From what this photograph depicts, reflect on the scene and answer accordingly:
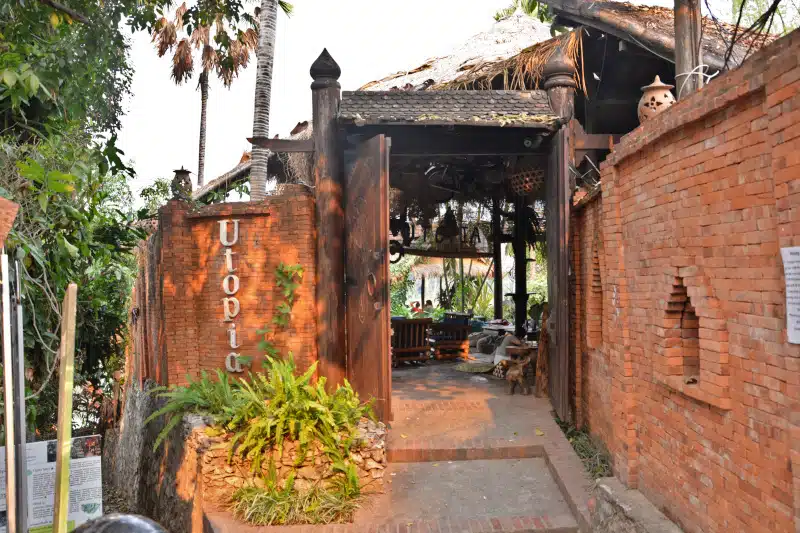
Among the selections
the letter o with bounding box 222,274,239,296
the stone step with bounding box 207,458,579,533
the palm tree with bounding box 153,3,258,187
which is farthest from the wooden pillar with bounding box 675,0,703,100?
the palm tree with bounding box 153,3,258,187

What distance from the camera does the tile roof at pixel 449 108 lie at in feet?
25.7

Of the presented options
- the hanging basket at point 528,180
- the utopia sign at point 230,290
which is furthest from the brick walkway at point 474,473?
the hanging basket at point 528,180

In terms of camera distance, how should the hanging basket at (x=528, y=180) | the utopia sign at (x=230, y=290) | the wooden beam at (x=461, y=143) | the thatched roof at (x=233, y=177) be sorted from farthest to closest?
the thatched roof at (x=233, y=177) → the hanging basket at (x=528, y=180) → the wooden beam at (x=461, y=143) → the utopia sign at (x=230, y=290)

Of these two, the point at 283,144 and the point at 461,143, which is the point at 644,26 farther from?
the point at 283,144

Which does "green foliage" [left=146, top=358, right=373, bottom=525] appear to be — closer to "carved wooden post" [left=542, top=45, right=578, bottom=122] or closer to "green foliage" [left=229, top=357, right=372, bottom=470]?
"green foliage" [left=229, top=357, right=372, bottom=470]

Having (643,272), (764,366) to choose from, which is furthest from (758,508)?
(643,272)

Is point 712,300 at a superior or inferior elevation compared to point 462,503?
superior

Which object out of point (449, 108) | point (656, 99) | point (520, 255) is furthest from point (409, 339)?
point (656, 99)

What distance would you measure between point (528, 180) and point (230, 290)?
176 inches

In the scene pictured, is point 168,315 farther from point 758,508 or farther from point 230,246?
point 758,508

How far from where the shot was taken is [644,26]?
25.4 ft

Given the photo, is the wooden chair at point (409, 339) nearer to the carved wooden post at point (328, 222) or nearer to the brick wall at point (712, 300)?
the carved wooden post at point (328, 222)

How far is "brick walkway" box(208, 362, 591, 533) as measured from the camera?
222 inches

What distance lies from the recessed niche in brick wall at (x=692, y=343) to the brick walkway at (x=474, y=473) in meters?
1.76
